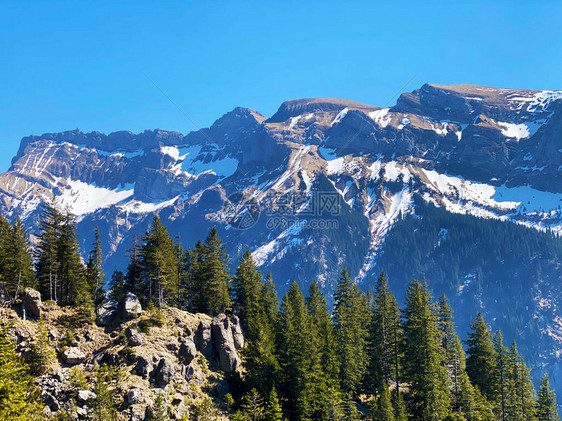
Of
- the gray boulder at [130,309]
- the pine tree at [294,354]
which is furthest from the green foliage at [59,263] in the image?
the pine tree at [294,354]

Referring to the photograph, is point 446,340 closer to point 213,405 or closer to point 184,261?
point 213,405

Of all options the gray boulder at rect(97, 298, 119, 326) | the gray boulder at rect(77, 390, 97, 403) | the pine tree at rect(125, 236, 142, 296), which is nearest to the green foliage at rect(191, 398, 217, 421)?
the gray boulder at rect(77, 390, 97, 403)

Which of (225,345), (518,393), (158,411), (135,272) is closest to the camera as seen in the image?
(158,411)

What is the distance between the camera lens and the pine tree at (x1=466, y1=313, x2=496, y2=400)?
2613 inches

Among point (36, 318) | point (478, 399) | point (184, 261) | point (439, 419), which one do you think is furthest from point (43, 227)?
point (478, 399)

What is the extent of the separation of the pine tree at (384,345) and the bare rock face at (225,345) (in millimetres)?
20439

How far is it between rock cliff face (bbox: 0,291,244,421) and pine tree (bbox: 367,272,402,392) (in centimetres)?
2064

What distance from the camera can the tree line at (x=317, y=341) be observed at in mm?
56469

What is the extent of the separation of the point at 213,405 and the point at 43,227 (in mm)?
34595

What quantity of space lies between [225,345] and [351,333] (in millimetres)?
18724

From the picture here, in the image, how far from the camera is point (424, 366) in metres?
57.3

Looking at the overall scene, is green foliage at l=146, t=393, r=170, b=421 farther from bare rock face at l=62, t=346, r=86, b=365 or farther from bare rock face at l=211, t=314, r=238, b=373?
bare rock face at l=211, t=314, r=238, b=373

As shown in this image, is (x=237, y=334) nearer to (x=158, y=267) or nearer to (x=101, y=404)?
(x=158, y=267)

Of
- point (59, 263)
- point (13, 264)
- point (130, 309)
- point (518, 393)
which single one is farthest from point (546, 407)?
point (13, 264)
